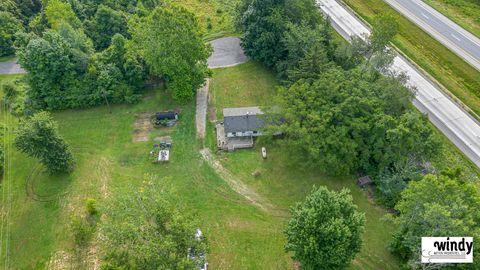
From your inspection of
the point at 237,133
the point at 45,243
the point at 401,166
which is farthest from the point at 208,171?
the point at 401,166

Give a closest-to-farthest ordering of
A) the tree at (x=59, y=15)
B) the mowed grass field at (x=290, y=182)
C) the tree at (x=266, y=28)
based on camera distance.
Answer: the mowed grass field at (x=290, y=182) → the tree at (x=266, y=28) → the tree at (x=59, y=15)

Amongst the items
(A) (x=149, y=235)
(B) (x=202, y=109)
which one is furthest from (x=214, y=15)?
(A) (x=149, y=235)

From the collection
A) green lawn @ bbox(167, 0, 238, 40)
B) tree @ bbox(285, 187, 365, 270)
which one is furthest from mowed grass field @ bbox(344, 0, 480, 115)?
tree @ bbox(285, 187, 365, 270)

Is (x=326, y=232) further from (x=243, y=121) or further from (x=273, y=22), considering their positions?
(x=273, y=22)

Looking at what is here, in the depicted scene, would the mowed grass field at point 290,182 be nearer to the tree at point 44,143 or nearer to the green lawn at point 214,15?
the tree at point 44,143

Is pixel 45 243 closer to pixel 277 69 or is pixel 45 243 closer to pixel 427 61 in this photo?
pixel 277 69

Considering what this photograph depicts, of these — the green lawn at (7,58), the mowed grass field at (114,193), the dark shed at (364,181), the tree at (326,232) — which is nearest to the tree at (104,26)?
the green lawn at (7,58)
